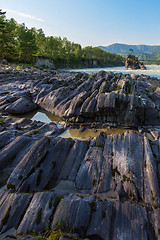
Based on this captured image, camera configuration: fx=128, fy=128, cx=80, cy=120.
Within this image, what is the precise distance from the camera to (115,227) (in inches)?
268

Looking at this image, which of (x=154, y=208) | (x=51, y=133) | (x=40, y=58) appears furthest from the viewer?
(x=40, y=58)

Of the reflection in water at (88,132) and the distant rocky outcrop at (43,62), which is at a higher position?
the distant rocky outcrop at (43,62)

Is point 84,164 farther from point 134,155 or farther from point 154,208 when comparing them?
point 154,208

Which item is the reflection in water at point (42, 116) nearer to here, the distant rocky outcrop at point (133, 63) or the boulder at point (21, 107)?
the boulder at point (21, 107)

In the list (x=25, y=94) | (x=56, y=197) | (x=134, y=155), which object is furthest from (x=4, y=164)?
(x=25, y=94)

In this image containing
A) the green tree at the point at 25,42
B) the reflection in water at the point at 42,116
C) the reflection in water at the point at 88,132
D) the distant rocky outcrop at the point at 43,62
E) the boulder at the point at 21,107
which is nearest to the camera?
the reflection in water at the point at 88,132

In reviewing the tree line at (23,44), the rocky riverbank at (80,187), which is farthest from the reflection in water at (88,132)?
the tree line at (23,44)

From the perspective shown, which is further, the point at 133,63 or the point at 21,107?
the point at 133,63

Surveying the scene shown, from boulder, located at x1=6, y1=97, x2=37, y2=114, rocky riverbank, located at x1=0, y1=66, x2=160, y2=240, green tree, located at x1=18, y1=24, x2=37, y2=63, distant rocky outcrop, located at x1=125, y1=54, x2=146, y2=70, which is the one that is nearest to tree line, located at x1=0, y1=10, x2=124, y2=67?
green tree, located at x1=18, y1=24, x2=37, y2=63

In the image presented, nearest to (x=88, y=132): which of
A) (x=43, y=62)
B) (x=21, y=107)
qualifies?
(x=21, y=107)

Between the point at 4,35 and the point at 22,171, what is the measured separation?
344ft

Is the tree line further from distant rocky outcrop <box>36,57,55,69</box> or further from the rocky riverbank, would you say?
the rocky riverbank

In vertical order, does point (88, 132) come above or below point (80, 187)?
below

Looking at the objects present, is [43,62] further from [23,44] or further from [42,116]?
[42,116]
